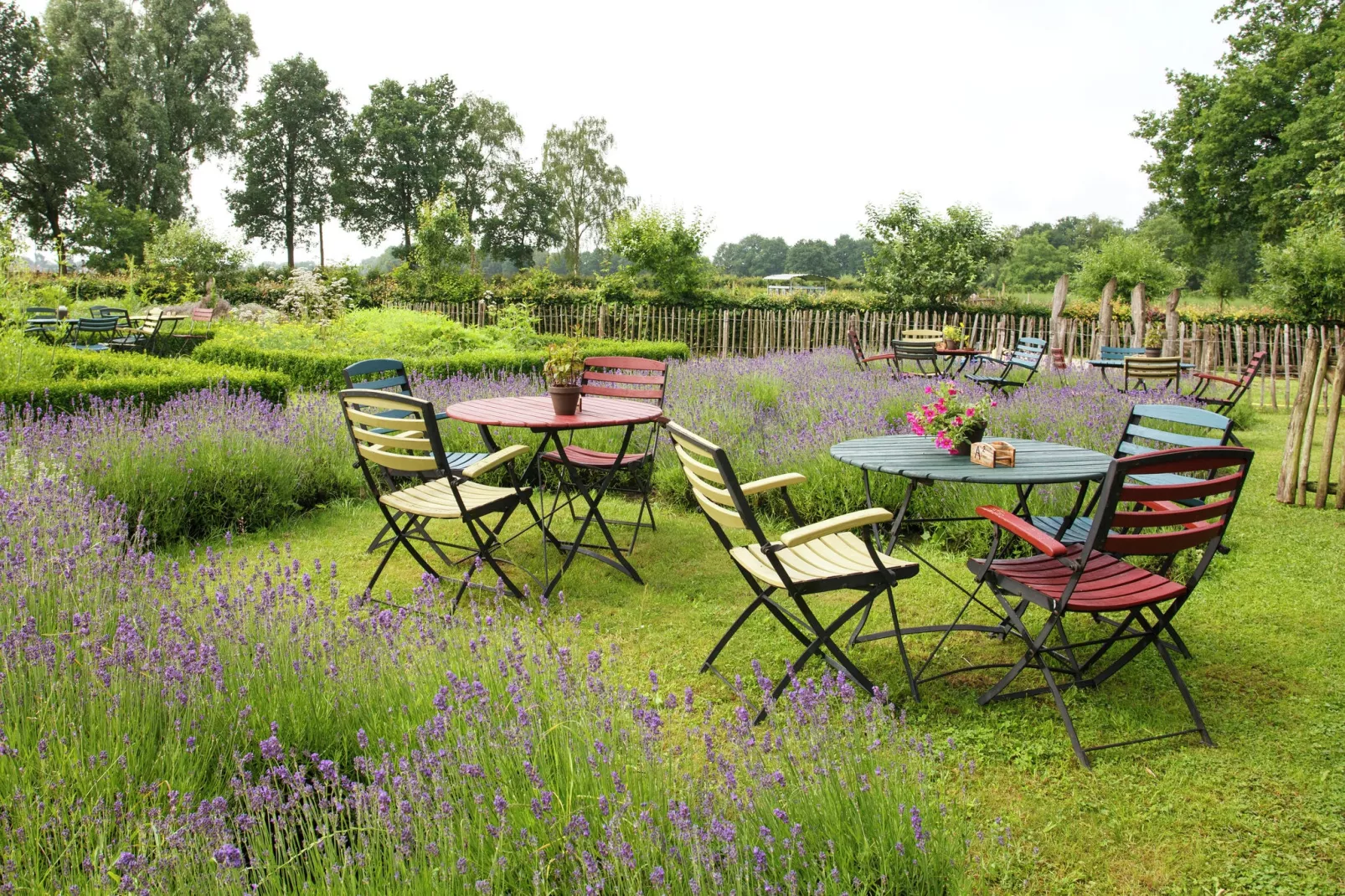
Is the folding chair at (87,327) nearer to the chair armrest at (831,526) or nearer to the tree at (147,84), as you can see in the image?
the chair armrest at (831,526)

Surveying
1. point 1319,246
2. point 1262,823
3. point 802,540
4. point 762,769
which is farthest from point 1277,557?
point 1319,246

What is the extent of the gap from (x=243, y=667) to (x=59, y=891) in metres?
0.99

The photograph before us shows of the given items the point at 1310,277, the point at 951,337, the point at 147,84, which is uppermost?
the point at 147,84

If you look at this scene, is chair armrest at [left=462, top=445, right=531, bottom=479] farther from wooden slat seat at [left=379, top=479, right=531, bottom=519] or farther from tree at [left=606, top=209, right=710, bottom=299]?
tree at [left=606, top=209, right=710, bottom=299]

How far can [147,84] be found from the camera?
39.8 m

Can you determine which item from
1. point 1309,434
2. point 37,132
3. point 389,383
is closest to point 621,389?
point 389,383

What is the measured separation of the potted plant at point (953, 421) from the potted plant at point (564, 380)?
207 centimetres

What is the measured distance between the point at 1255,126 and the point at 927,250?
16.9 metres

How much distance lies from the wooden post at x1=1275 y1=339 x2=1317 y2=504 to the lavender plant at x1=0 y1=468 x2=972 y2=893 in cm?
532

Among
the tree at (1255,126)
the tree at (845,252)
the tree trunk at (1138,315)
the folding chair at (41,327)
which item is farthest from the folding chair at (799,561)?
the tree at (845,252)

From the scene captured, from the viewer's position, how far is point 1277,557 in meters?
5.17

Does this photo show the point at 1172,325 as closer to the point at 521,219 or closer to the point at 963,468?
the point at 963,468

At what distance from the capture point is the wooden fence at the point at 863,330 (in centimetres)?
1773

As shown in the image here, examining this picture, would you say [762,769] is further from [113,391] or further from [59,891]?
[113,391]
